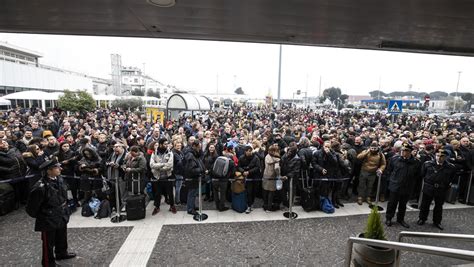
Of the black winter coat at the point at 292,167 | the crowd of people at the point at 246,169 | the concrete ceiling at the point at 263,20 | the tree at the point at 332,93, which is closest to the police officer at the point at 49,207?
the crowd of people at the point at 246,169

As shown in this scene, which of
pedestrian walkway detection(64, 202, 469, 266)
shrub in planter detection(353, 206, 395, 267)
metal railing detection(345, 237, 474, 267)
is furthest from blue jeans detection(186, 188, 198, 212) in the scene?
metal railing detection(345, 237, 474, 267)

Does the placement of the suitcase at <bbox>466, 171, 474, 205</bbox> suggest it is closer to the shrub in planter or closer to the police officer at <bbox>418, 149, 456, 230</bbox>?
the police officer at <bbox>418, 149, 456, 230</bbox>

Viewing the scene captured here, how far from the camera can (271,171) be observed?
709 centimetres

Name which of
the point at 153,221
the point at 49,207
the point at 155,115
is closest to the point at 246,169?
the point at 153,221

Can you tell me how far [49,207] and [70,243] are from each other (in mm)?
1549

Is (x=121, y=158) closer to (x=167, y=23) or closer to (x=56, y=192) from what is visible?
(x=56, y=192)

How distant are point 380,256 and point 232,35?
5121 millimetres

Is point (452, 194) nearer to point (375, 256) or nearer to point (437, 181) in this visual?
point (437, 181)

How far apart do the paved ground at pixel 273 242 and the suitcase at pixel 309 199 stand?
507 mm

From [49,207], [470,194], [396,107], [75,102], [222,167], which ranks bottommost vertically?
[470,194]

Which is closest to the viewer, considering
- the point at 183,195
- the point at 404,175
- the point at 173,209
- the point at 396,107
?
the point at 404,175

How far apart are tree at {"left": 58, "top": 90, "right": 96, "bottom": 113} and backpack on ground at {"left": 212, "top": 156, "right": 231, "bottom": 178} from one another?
97.1 ft

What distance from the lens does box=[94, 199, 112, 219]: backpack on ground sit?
6469 mm

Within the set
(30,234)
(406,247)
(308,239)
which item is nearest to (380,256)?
(406,247)
